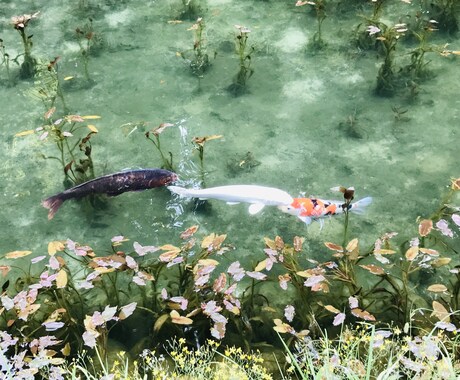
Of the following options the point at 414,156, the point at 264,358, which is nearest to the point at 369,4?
the point at 414,156

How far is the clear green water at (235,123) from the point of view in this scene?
4398 millimetres

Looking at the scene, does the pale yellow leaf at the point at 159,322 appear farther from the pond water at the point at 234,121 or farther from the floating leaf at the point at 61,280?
the pond water at the point at 234,121

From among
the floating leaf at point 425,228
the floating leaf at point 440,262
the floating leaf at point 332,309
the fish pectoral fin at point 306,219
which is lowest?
the floating leaf at point 332,309

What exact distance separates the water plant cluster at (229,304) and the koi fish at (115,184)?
1.98 feet

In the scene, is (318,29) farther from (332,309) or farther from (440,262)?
(332,309)

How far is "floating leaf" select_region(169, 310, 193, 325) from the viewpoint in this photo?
134 inches

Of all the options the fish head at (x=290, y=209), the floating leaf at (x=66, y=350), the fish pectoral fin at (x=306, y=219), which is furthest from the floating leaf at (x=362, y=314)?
the floating leaf at (x=66, y=350)

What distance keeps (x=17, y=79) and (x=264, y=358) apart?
4156 millimetres

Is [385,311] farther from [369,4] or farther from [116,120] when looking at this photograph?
[369,4]

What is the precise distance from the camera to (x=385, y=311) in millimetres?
3707

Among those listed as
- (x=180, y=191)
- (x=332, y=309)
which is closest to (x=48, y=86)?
(x=180, y=191)

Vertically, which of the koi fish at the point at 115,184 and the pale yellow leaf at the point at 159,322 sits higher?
the koi fish at the point at 115,184

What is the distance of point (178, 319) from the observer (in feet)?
11.2

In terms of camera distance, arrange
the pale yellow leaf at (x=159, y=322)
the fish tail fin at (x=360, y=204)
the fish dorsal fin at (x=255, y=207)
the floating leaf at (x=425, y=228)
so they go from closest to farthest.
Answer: the pale yellow leaf at (x=159, y=322) < the floating leaf at (x=425, y=228) < the fish tail fin at (x=360, y=204) < the fish dorsal fin at (x=255, y=207)
